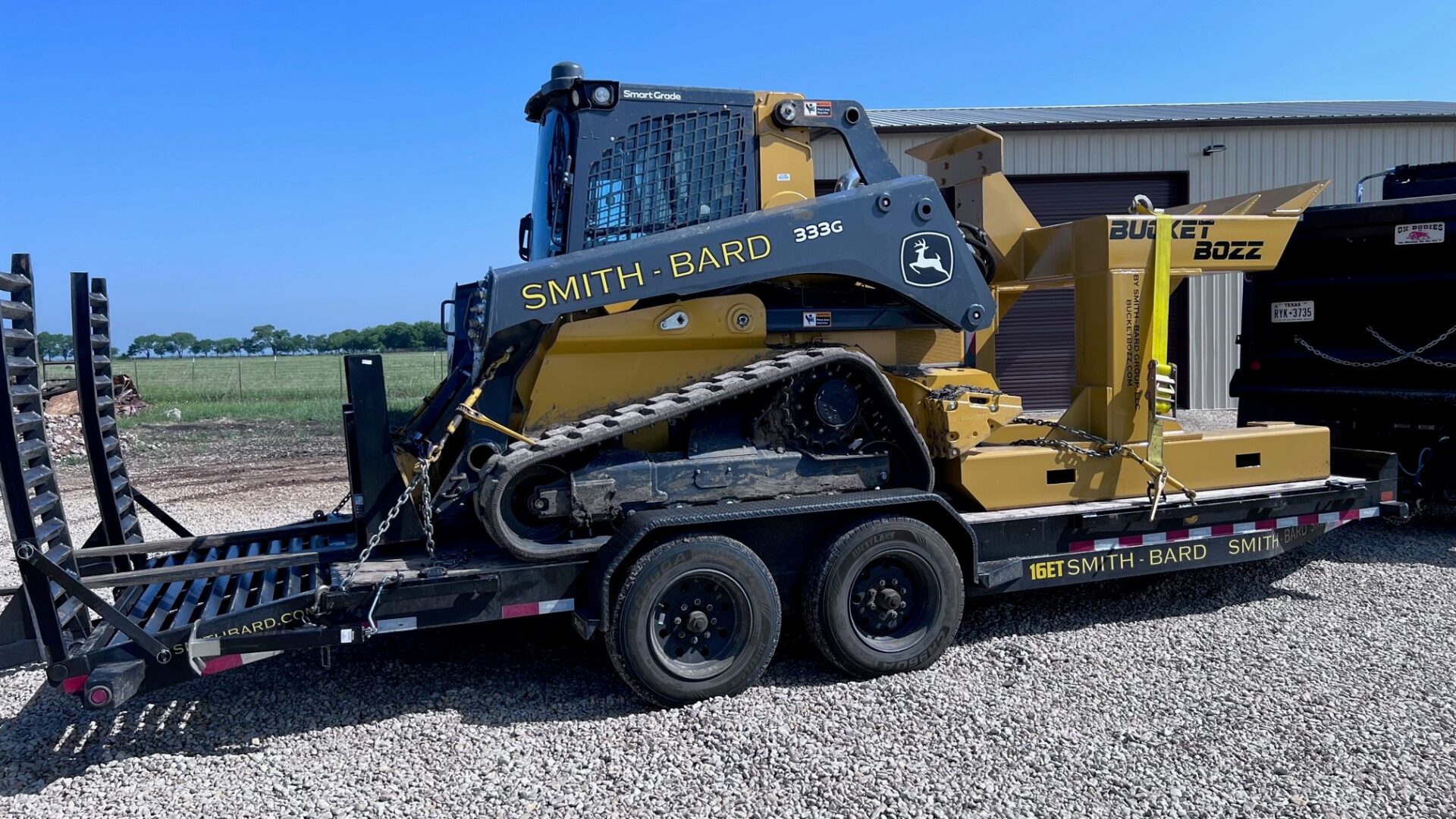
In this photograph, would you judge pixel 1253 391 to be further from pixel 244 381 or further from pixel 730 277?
pixel 244 381

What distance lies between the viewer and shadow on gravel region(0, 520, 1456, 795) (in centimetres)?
463

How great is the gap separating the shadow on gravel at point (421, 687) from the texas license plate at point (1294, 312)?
279cm

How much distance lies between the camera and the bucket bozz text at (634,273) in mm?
4938

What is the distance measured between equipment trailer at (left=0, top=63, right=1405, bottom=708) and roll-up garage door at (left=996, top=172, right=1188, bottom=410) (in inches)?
379

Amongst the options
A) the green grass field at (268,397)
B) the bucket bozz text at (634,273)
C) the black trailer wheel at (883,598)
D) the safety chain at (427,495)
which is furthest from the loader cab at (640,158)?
the green grass field at (268,397)

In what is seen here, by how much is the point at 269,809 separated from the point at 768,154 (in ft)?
12.9

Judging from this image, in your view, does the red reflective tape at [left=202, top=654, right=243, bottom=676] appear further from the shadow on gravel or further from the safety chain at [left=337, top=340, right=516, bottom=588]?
the safety chain at [left=337, top=340, right=516, bottom=588]

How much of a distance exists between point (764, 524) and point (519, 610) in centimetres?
124

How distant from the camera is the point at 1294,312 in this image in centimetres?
854

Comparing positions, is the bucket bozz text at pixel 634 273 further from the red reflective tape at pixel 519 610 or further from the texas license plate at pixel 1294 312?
the texas license plate at pixel 1294 312

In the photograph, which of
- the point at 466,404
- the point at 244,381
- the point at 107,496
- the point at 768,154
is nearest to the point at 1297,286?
the point at 768,154

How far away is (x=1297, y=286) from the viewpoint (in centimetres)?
848

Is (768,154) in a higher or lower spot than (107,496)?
higher

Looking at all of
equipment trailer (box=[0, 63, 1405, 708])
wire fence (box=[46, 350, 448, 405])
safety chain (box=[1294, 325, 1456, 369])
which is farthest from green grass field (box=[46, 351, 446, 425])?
safety chain (box=[1294, 325, 1456, 369])
